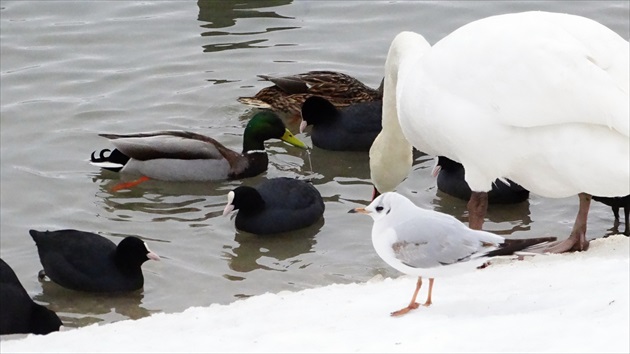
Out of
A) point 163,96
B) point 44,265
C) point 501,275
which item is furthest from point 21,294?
point 163,96

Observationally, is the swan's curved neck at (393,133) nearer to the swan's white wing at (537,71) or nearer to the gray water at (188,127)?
the gray water at (188,127)

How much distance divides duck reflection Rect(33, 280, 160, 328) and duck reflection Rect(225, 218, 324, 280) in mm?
740

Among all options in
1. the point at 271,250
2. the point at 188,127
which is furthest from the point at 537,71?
Answer: the point at 188,127

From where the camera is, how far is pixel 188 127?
12.6 metres

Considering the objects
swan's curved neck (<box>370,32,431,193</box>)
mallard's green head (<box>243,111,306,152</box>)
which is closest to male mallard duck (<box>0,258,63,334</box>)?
swan's curved neck (<box>370,32,431,193</box>)

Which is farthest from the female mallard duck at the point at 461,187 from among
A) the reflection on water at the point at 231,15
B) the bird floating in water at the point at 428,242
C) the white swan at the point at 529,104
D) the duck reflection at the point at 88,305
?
the reflection on water at the point at 231,15

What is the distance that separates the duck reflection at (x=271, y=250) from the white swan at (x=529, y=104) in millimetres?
1848

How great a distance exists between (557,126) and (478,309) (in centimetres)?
159

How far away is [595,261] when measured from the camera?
292 inches

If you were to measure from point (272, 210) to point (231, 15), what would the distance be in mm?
5985

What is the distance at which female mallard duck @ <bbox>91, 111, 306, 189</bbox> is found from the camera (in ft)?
37.7

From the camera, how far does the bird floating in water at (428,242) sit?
6.33 m

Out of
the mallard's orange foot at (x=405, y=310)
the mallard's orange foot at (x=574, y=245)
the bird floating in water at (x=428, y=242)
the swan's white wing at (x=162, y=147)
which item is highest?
the bird floating in water at (x=428, y=242)

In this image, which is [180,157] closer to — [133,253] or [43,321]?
[133,253]
